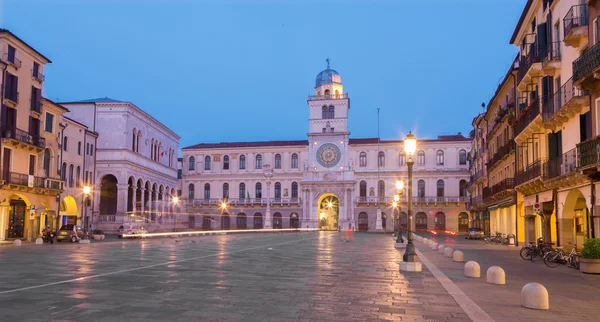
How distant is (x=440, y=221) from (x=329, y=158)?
20.9 metres

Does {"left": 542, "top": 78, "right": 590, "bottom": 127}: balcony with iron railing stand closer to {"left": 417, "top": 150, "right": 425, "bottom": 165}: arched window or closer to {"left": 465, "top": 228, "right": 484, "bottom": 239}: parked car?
{"left": 465, "top": 228, "right": 484, "bottom": 239}: parked car

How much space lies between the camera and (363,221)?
296ft

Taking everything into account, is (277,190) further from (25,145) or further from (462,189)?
(25,145)

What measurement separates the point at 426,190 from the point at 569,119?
65462 millimetres

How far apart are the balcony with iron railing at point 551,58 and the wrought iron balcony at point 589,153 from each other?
691cm

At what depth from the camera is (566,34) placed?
76.0 feet

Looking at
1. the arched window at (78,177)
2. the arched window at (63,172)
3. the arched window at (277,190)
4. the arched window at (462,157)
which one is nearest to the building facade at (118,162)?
the arched window at (78,177)

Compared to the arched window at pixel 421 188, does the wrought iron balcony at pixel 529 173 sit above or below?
below

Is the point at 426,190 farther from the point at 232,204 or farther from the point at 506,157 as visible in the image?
the point at 506,157

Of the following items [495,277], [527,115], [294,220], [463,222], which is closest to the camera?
[495,277]

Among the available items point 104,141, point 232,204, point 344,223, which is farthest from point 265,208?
point 104,141

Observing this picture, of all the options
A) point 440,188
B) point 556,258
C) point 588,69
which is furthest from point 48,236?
point 440,188

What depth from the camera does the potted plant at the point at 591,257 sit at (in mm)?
18156

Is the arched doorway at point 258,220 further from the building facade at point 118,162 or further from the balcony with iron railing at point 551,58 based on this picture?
the balcony with iron railing at point 551,58
